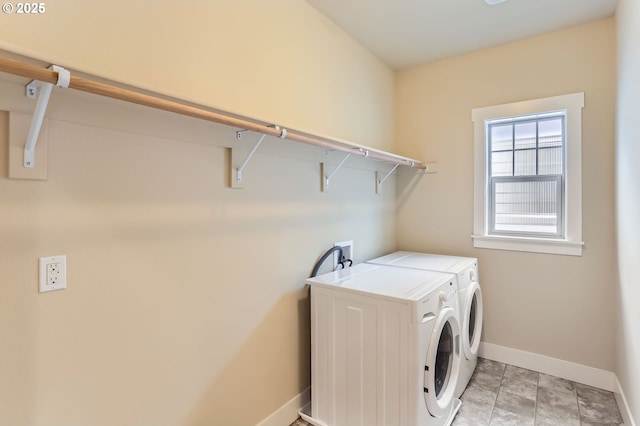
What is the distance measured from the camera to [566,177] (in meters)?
2.44

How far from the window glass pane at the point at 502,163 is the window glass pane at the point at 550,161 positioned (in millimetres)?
212

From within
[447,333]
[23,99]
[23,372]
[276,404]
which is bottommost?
[276,404]

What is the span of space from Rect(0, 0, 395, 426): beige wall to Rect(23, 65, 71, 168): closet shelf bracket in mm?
44

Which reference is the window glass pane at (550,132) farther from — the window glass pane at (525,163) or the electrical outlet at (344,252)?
the electrical outlet at (344,252)

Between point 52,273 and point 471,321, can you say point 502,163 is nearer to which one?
point 471,321

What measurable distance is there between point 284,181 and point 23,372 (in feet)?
4.43

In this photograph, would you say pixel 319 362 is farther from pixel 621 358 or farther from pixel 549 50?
pixel 549 50

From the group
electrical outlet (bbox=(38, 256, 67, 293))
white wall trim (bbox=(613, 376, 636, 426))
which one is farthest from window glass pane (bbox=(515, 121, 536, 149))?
electrical outlet (bbox=(38, 256, 67, 293))

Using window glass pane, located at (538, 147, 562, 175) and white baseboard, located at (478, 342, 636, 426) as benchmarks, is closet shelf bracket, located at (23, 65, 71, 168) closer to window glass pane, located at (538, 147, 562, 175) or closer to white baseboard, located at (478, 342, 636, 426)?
window glass pane, located at (538, 147, 562, 175)

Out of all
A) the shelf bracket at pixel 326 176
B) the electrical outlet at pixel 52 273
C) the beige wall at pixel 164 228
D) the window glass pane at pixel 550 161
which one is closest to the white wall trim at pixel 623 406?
the window glass pane at pixel 550 161

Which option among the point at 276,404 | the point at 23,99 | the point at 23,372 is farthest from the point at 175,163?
the point at 276,404

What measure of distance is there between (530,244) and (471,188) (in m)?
0.65

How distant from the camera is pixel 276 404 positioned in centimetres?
189

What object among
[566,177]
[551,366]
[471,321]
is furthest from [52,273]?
[551,366]
